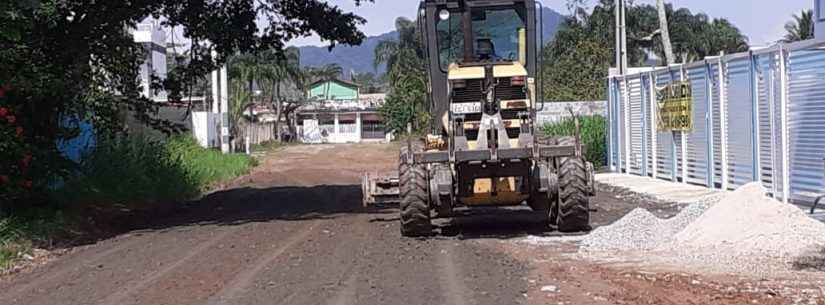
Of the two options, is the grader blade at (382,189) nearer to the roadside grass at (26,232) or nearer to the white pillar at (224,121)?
the roadside grass at (26,232)

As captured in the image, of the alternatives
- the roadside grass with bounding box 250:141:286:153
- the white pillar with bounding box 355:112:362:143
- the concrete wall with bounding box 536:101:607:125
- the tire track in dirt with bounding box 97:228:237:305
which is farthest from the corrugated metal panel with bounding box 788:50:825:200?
the white pillar with bounding box 355:112:362:143

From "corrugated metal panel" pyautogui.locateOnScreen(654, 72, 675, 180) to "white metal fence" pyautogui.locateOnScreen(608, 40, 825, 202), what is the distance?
0.08 ft

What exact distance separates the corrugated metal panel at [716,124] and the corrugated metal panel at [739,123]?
1.70 feet

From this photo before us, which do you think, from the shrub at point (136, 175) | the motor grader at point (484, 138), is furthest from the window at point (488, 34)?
the shrub at point (136, 175)

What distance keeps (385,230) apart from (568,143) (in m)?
3.35

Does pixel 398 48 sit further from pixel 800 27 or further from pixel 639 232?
pixel 639 232

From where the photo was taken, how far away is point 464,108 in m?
15.0

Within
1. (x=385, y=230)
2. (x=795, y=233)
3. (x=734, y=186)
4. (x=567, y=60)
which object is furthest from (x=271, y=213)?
(x=567, y=60)

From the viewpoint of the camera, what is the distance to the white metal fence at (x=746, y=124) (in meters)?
17.3

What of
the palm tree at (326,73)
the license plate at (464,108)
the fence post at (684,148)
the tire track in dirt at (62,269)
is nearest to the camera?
the tire track in dirt at (62,269)

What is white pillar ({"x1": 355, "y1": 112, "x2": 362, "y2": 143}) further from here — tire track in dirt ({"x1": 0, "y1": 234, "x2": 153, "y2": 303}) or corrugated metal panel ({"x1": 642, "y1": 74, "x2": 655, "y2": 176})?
tire track in dirt ({"x1": 0, "y1": 234, "x2": 153, "y2": 303})

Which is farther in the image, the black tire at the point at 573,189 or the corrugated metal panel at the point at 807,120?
the corrugated metal panel at the point at 807,120

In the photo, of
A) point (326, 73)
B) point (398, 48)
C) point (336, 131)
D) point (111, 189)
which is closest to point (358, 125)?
point (336, 131)

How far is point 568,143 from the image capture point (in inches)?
579
